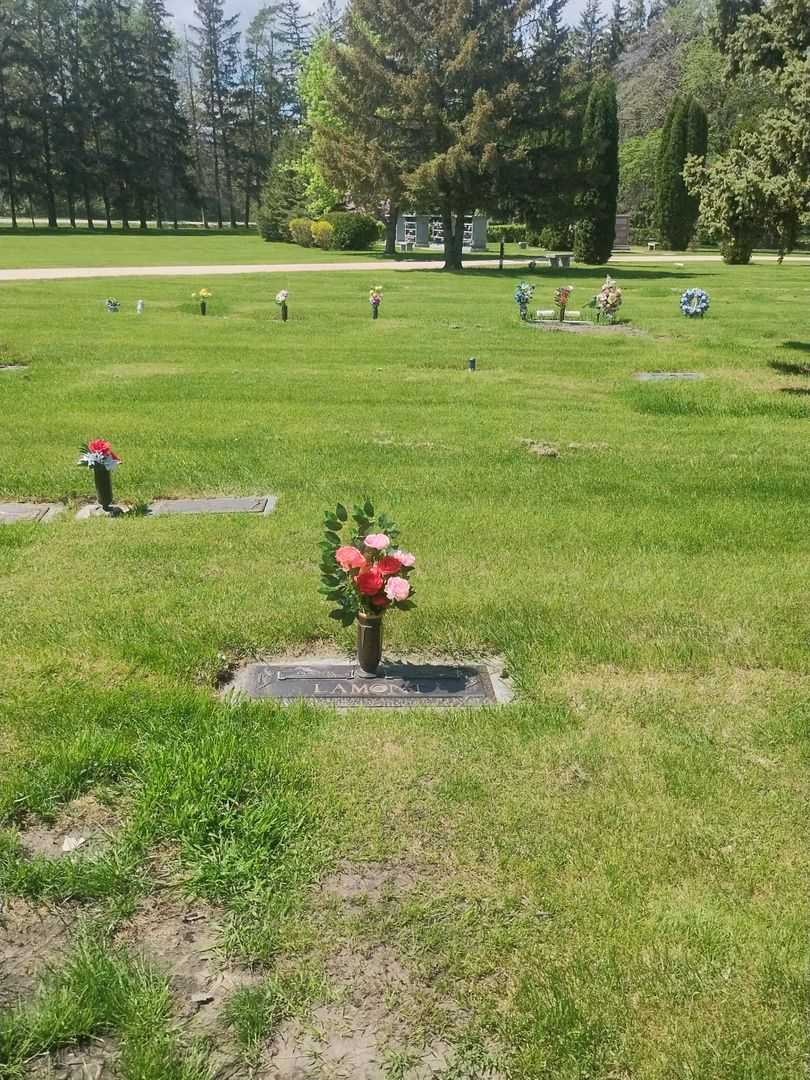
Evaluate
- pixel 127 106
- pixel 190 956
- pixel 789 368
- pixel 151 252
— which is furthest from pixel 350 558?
pixel 127 106

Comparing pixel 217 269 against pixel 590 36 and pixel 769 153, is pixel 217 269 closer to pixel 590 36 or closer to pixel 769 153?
pixel 769 153

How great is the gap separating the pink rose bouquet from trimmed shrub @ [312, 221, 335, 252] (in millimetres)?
40125

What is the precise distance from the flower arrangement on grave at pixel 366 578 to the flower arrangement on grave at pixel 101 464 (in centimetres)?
261

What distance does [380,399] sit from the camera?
9672 millimetres

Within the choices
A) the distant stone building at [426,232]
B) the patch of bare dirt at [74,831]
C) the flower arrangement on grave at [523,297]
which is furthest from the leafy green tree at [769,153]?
the distant stone building at [426,232]

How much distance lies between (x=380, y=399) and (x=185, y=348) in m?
4.73

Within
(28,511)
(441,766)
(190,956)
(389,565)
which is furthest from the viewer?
(28,511)

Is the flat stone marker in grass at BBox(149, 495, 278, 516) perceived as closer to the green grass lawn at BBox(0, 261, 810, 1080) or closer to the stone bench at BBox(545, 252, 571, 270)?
the green grass lawn at BBox(0, 261, 810, 1080)

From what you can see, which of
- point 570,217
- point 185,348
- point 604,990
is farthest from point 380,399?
point 570,217

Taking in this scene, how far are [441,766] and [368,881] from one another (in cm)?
65

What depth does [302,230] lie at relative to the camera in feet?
144

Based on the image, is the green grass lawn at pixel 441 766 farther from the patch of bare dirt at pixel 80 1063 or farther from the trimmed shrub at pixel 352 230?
the trimmed shrub at pixel 352 230

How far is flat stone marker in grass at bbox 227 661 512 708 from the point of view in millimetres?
3777

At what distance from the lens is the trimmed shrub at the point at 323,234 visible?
135ft
